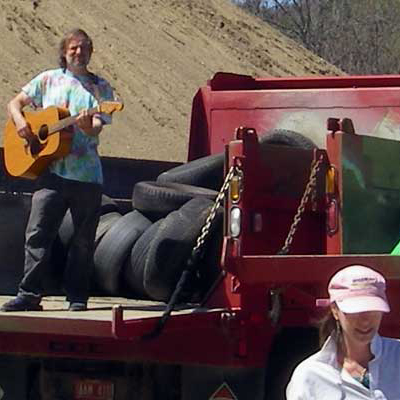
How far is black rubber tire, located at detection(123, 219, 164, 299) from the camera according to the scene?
7609mm

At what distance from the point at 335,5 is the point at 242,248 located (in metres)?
47.3

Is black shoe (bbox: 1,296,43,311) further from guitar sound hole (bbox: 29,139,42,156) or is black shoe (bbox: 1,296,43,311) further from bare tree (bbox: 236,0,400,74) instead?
bare tree (bbox: 236,0,400,74)

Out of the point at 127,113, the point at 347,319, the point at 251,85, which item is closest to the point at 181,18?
the point at 127,113

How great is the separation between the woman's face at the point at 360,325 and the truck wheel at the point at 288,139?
150 inches

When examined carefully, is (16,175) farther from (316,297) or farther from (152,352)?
(316,297)

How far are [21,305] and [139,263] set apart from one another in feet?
2.08

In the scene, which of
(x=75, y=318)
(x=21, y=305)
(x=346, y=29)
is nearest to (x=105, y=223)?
(x=21, y=305)

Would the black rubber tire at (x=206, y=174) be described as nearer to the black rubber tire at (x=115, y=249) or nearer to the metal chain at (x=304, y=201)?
the black rubber tire at (x=115, y=249)

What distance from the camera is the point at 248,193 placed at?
6.96 m

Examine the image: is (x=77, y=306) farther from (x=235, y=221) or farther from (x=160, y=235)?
(x=235, y=221)

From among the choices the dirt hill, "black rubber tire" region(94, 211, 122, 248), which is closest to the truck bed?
"black rubber tire" region(94, 211, 122, 248)

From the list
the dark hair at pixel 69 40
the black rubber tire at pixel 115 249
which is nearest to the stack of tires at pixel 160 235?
the black rubber tire at pixel 115 249

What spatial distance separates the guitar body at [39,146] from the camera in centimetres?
782

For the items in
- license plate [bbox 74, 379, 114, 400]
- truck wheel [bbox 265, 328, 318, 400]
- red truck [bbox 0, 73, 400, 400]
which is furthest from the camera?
license plate [bbox 74, 379, 114, 400]
